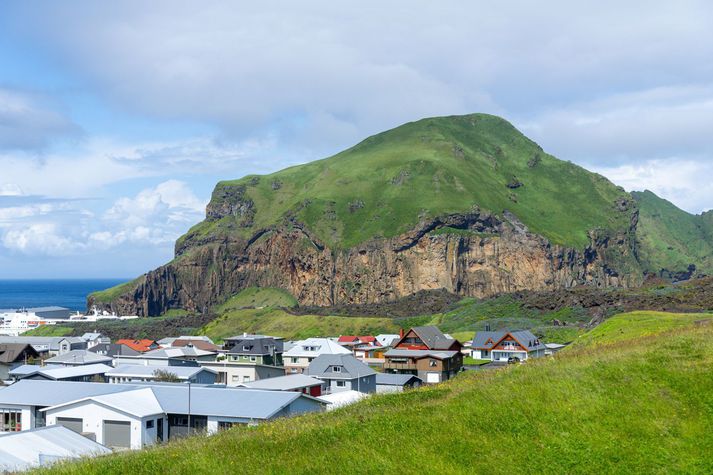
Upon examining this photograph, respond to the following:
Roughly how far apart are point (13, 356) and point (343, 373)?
48.3 m

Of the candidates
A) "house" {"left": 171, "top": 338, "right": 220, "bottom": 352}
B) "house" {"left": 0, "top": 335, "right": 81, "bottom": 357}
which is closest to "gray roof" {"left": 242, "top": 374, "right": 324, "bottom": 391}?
"house" {"left": 171, "top": 338, "right": 220, "bottom": 352}

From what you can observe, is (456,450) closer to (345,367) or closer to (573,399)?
(573,399)

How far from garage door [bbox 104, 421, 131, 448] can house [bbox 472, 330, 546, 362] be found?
69.0 metres

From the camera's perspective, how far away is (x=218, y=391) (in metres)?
47.0

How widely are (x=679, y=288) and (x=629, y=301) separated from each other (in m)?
15.5

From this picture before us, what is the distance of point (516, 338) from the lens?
105 meters

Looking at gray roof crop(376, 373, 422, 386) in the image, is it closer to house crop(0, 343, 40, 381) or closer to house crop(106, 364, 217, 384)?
house crop(106, 364, 217, 384)

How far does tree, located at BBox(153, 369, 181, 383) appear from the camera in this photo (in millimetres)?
66812

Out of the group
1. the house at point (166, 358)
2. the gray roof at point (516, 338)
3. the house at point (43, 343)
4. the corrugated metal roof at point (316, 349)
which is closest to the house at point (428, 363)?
the corrugated metal roof at point (316, 349)

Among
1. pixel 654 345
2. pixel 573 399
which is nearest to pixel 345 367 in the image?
pixel 654 345

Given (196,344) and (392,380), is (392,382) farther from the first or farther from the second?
(196,344)

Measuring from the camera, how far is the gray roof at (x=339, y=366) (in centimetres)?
7500

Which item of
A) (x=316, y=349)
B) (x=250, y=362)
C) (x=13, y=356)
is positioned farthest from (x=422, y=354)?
(x=13, y=356)

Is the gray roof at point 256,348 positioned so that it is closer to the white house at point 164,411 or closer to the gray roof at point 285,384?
the gray roof at point 285,384
